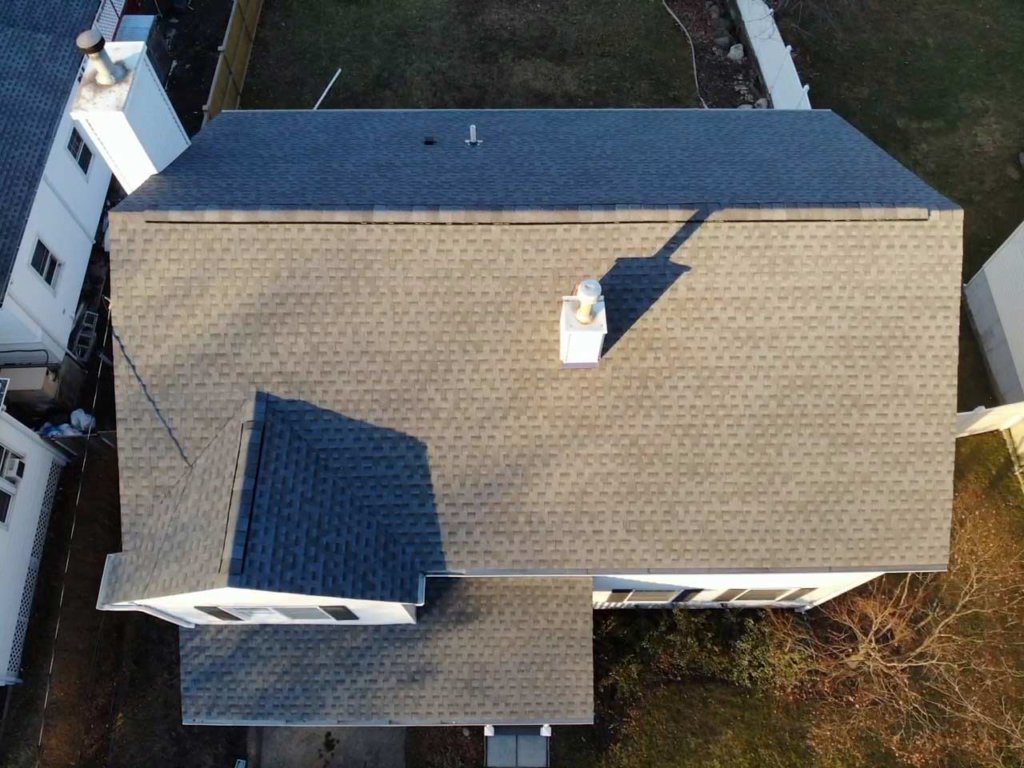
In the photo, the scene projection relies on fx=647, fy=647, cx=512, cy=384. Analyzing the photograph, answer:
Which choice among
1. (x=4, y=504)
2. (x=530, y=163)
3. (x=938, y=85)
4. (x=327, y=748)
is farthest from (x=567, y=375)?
(x=938, y=85)

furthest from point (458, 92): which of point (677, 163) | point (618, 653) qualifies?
point (618, 653)

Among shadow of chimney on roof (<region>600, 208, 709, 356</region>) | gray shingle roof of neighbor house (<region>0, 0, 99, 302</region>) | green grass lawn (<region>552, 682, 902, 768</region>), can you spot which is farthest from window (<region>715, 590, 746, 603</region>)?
gray shingle roof of neighbor house (<region>0, 0, 99, 302</region>)

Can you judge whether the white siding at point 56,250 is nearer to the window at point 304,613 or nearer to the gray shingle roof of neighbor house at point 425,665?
the gray shingle roof of neighbor house at point 425,665

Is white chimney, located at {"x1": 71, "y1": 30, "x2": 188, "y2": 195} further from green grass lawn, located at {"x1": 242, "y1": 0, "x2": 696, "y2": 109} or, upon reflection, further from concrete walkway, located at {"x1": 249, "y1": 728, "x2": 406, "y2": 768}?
concrete walkway, located at {"x1": 249, "y1": 728, "x2": 406, "y2": 768}

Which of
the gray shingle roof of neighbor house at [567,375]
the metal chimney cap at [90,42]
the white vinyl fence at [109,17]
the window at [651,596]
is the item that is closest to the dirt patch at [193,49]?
the white vinyl fence at [109,17]

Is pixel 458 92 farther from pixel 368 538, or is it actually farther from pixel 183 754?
pixel 183 754
